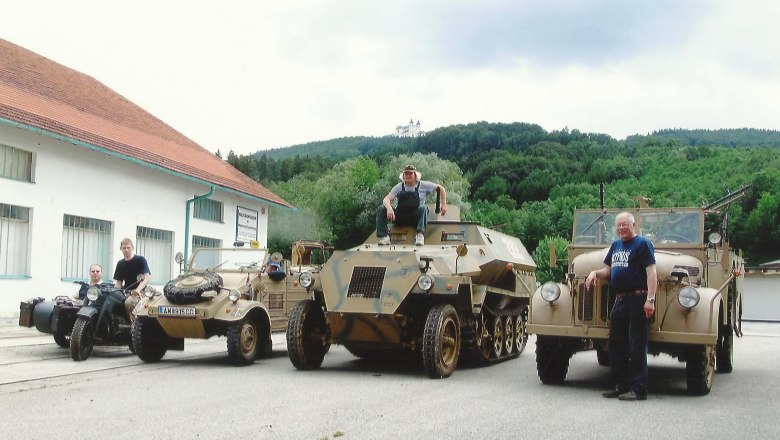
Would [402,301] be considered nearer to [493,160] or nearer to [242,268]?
[242,268]

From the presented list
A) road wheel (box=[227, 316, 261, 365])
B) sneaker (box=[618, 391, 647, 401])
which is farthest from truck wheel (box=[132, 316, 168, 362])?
sneaker (box=[618, 391, 647, 401])

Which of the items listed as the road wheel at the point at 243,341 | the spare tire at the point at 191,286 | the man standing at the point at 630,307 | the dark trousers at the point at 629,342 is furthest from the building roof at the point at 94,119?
the dark trousers at the point at 629,342

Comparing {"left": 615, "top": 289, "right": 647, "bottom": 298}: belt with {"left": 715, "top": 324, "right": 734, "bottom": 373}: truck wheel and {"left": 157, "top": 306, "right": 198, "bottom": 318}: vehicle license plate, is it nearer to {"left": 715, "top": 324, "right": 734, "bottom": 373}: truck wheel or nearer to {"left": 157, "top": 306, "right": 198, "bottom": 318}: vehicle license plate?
{"left": 715, "top": 324, "right": 734, "bottom": 373}: truck wheel

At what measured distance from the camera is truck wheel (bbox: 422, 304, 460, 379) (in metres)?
10.2

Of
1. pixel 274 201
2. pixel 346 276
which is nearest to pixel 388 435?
pixel 346 276

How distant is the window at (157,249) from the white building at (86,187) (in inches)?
1.1

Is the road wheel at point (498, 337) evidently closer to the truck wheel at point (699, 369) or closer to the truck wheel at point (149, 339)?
the truck wheel at point (699, 369)

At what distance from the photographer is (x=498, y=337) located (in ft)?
43.0

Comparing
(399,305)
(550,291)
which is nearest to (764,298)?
(399,305)

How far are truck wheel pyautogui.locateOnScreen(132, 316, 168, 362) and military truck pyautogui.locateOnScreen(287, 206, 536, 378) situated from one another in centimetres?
230

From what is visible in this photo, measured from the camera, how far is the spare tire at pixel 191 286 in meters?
11.7

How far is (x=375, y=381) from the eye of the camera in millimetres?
10188

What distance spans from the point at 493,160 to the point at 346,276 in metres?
67.0

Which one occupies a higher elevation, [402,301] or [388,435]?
[402,301]
